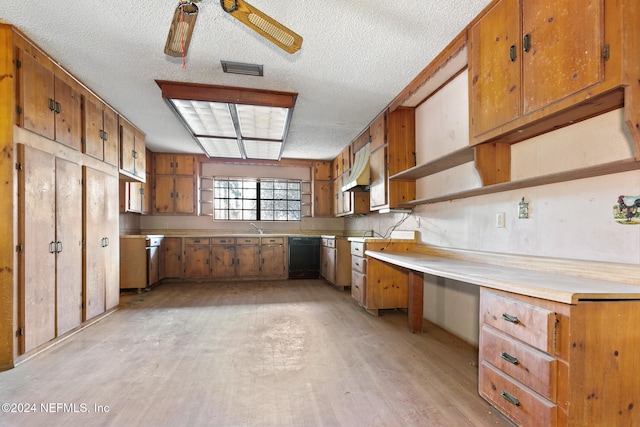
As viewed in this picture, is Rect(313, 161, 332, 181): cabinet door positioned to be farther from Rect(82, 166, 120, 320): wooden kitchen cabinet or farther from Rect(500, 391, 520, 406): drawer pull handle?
Rect(500, 391, 520, 406): drawer pull handle

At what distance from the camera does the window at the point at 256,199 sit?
21.4 ft

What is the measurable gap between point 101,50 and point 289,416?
3.03 metres

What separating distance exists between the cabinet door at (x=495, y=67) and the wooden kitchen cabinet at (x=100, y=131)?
361 cm

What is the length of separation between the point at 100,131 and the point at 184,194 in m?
2.62

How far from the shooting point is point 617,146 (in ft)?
4.99

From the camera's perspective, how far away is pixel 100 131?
3533mm

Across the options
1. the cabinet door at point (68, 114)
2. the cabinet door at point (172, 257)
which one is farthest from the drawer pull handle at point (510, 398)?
the cabinet door at point (172, 257)

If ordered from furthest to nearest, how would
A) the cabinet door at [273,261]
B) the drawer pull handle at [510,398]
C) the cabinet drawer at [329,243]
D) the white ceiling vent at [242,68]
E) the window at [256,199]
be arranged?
the window at [256,199] → the cabinet door at [273,261] → the cabinet drawer at [329,243] → the white ceiling vent at [242,68] → the drawer pull handle at [510,398]

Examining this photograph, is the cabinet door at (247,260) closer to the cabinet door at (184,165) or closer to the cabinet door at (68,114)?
the cabinet door at (184,165)

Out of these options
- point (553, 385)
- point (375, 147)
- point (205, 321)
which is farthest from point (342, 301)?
point (553, 385)

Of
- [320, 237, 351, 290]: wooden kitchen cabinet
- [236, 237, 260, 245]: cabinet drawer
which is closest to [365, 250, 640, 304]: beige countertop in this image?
[320, 237, 351, 290]: wooden kitchen cabinet

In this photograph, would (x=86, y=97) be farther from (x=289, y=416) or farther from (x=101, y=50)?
(x=289, y=416)

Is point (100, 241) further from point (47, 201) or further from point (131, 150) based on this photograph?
point (131, 150)

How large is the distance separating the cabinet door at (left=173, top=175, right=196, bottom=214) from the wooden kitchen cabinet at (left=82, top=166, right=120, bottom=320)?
6.99ft
